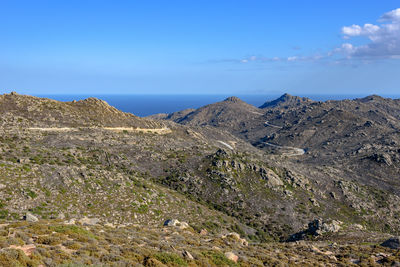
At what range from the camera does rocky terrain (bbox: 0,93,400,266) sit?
18797 mm

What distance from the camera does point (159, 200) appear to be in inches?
1628

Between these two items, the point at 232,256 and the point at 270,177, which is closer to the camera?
the point at 232,256

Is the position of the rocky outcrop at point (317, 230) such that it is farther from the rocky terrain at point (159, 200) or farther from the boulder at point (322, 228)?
the rocky terrain at point (159, 200)

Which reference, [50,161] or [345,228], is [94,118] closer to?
[50,161]

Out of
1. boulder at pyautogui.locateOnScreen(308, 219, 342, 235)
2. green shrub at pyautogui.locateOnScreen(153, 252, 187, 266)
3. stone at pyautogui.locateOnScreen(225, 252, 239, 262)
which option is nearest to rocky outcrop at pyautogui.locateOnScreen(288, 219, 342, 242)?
boulder at pyautogui.locateOnScreen(308, 219, 342, 235)

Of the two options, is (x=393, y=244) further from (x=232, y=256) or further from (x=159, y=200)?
(x=159, y=200)

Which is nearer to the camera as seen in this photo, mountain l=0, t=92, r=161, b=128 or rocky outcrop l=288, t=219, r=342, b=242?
rocky outcrop l=288, t=219, r=342, b=242

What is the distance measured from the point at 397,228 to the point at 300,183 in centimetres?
1953

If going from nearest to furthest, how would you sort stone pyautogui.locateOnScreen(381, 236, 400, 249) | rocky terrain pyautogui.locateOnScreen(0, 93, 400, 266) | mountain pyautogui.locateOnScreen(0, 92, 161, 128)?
rocky terrain pyautogui.locateOnScreen(0, 93, 400, 266)
stone pyautogui.locateOnScreen(381, 236, 400, 249)
mountain pyautogui.locateOnScreen(0, 92, 161, 128)

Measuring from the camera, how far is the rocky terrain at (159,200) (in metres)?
18.8

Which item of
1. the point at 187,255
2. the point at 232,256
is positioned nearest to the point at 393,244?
the point at 232,256

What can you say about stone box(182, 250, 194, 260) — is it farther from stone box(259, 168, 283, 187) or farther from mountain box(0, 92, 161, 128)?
mountain box(0, 92, 161, 128)

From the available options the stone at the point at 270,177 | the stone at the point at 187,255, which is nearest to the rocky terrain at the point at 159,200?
the stone at the point at 187,255

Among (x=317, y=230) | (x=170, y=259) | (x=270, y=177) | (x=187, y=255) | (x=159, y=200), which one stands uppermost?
(x=170, y=259)
